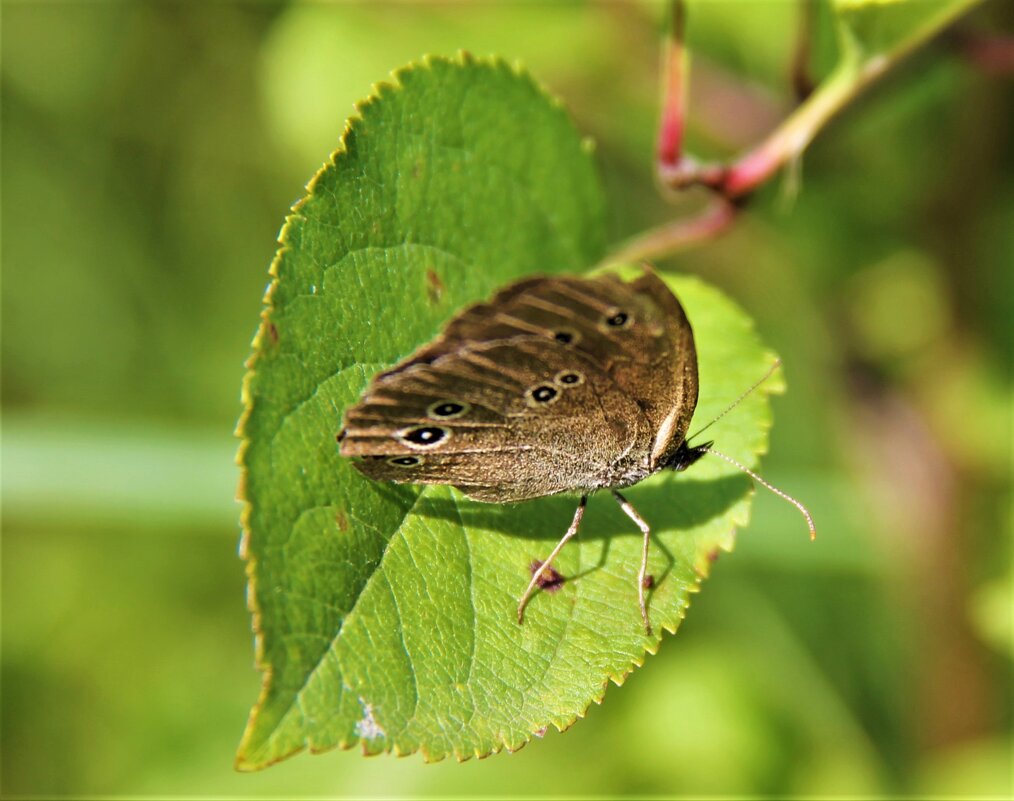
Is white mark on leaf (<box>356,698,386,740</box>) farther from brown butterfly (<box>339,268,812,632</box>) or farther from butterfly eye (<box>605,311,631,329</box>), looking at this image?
butterfly eye (<box>605,311,631,329</box>)

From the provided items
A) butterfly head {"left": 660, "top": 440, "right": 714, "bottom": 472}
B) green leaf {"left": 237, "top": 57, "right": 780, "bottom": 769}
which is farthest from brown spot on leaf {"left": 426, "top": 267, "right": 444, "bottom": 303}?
butterfly head {"left": 660, "top": 440, "right": 714, "bottom": 472}

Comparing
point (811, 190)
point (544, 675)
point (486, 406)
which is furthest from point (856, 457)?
point (544, 675)

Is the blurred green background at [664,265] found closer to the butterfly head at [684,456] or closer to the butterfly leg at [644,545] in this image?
the butterfly head at [684,456]

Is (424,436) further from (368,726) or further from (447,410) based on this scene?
(368,726)

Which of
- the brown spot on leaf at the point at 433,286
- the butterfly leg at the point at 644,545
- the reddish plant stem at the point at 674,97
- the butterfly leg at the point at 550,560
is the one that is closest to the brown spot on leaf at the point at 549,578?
the butterfly leg at the point at 550,560

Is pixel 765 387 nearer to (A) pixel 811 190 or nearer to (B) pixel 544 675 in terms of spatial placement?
(B) pixel 544 675

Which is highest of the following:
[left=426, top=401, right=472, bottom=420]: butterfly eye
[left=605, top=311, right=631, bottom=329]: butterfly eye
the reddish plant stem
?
the reddish plant stem

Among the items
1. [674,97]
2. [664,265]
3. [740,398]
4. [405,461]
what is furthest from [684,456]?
[664,265]
